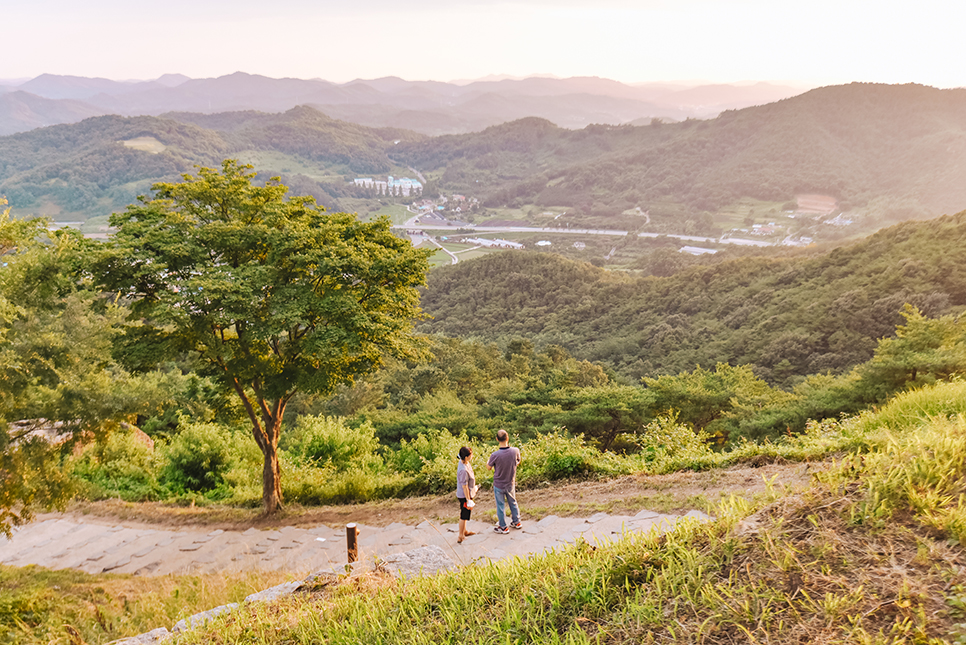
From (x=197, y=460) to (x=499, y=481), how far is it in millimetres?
9034

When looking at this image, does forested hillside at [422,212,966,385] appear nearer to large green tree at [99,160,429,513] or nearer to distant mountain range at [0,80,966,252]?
large green tree at [99,160,429,513]

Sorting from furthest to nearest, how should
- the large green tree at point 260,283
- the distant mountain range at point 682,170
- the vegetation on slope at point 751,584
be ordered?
the distant mountain range at point 682,170, the large green tree at point 260,283, the vegetation on slope at point 751,584

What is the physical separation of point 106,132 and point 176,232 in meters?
204

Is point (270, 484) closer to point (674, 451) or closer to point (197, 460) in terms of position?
point (197, 460)

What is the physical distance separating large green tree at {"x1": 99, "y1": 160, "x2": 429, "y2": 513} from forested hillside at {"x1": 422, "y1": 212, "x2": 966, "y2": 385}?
80.5ft

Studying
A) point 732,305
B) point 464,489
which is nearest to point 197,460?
point 464,489

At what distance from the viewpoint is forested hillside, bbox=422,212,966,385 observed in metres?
27.1

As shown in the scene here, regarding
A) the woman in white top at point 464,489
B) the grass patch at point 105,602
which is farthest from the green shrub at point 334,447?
the woman in white top at point 464,489

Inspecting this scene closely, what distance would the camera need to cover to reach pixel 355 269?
710cm

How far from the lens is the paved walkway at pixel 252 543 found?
5824 millimetres

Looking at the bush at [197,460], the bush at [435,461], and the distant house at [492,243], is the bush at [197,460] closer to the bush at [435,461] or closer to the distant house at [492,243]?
the bush at [435,461]

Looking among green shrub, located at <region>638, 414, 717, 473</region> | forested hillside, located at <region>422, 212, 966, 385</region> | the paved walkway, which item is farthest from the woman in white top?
forested hillside, located at <region>422, 212, 966, 385</region>

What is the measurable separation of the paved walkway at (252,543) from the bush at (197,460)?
6.46 ft

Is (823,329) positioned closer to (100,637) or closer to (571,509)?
(571,509)
